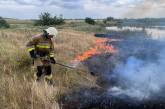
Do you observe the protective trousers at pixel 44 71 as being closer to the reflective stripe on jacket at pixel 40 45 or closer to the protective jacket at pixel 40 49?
the protective jacket at pixel 40 49

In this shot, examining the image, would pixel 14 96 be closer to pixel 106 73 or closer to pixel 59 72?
pixel 59 72

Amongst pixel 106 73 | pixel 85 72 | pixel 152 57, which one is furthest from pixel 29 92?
pixel 152 57

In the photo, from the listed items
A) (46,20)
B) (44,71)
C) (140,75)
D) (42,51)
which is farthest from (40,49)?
(46,20)

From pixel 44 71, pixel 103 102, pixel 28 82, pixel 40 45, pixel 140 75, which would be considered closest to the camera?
pixel 28 82

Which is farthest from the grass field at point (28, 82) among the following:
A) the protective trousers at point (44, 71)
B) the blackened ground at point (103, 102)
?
the blackened ground at point (103, 102)

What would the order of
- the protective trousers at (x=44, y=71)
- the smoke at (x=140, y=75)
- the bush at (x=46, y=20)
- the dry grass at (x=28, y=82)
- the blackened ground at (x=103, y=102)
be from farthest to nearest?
1. the bush at (x=46, y=20)
2. the protective trousers at (x=44, y=71)
3. the smoke at (x=140, y=75)
4. the blackened ground at (x=103, y=102)
5. the dry grass at (x=28, y=82)

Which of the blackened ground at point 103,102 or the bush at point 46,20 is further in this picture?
the bush at point 46,20

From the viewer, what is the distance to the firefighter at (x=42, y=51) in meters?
11.3

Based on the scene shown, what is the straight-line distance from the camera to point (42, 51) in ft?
38.1

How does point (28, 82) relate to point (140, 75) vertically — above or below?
above

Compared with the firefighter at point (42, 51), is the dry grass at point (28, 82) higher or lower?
lower

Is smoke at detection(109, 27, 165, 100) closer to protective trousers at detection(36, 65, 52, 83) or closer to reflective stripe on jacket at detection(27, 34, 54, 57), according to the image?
protective trousers at detection(36, 65, 52, 83)

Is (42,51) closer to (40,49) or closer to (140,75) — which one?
(40,49)

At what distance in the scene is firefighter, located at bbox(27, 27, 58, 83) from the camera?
11.3 metres
